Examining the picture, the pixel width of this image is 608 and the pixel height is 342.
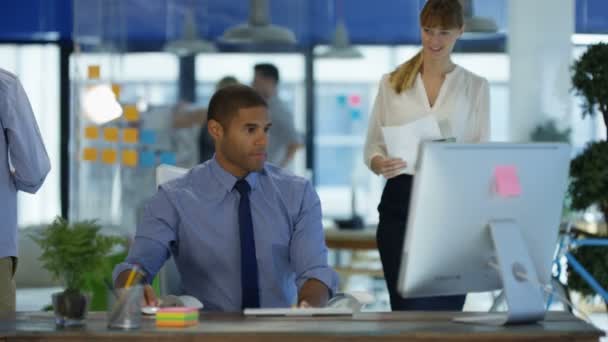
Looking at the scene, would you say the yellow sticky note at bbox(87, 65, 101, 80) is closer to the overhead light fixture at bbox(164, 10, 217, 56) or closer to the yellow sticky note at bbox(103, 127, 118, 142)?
the yellow sticky note at bbox(103, 127, 118, 142)

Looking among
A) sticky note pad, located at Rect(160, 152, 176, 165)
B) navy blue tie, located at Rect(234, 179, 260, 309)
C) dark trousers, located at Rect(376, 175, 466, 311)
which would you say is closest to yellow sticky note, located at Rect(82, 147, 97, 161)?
sticky note pad, located at Rect(160, 152, 176, 165)

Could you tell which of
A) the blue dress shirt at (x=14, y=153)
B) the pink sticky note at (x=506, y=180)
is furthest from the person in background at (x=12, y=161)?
the pink sticky note at (x=506, y=180)

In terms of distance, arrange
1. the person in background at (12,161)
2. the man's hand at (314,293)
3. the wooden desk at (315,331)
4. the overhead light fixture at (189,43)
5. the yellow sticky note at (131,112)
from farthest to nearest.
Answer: the overhead light fixture at (189,43)
the yellow sticky note at (131,112)
the person in background at (12,161)
the man's hand at (314,293)
the wooden desk at (315,331)

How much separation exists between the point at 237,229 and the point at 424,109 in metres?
1.09

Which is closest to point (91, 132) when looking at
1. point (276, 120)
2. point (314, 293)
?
point (276, 120)

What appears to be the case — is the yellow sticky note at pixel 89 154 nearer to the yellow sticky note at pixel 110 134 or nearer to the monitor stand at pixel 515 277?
the yellow sticky note at pixel 110 134

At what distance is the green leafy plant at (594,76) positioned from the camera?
546 cm

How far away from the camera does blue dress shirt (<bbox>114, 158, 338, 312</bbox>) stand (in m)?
3.47

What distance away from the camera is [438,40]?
13.6 feet

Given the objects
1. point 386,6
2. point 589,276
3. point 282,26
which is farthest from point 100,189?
point 589,276

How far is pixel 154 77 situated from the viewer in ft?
29.5

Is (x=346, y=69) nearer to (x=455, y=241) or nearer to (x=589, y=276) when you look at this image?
(x=589, y=276)

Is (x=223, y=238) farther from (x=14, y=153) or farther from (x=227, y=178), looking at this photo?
(x=14, y=153)

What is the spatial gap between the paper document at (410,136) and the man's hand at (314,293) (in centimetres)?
82
